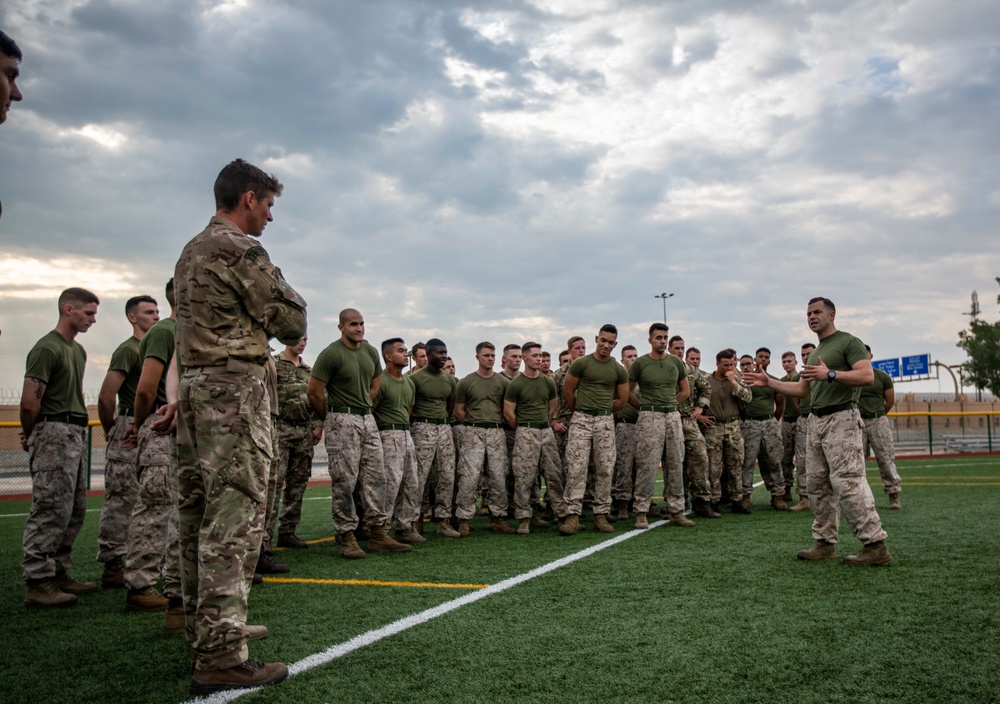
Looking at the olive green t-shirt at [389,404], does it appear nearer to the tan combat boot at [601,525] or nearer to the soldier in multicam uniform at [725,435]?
the tan combat boot at [601,525]

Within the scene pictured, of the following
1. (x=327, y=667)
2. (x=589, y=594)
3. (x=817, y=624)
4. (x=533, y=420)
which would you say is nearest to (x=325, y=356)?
(x=533, y=420)

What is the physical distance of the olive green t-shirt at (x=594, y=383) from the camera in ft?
30.7

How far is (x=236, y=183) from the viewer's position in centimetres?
388

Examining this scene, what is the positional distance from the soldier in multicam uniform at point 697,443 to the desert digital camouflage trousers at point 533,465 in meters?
1.92

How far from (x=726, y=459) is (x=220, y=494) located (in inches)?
362

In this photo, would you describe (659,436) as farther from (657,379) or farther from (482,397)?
(482,397)

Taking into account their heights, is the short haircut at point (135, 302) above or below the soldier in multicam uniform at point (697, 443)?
above

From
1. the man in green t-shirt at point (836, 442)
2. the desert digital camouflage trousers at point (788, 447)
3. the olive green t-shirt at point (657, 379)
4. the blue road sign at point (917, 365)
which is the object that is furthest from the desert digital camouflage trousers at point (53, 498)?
the blue road sign at point (917, 365)

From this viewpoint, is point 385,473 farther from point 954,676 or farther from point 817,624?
point 954,676

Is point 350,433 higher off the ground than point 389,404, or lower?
lower

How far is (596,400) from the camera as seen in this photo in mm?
9352

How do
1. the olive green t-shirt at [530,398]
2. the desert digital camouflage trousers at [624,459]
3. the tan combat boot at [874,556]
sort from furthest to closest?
the desert digital camouflage trousers at [624,459] < the olive green t-shirt at [530,398] < the tan combat boot at [874,556]

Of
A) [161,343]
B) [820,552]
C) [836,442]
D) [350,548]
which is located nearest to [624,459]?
[820,552]

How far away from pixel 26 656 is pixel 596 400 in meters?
6.51
